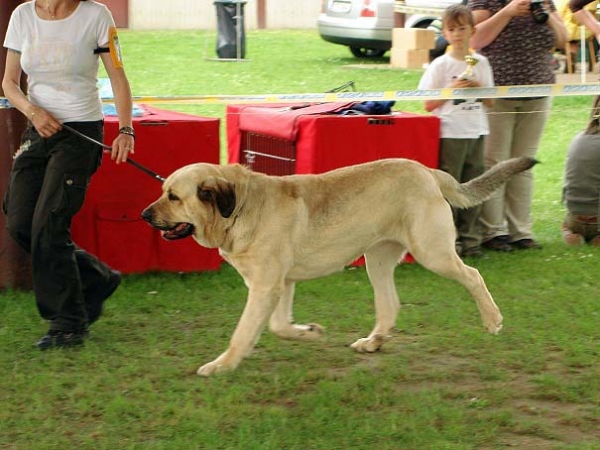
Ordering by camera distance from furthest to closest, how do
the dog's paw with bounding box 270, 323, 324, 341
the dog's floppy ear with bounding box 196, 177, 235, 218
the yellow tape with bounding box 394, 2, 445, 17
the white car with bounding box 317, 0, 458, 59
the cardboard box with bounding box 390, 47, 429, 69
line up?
the white car with bounding box 317, 0, 458, 59
the yellow tape with bounding box 394, 2, 445, 17
the cardboard box with bounding box 390, 47, 429, 69
the dog's paw with bounding box 270, 323, 324, 341
the dog's floppy ear with bounding box 196, 177, 235, 218

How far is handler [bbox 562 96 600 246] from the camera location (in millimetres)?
8242

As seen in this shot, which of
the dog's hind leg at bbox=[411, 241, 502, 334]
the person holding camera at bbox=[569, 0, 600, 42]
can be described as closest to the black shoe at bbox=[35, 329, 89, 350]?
the dog's hind leg at bbox=[411, 241, 502, 334]

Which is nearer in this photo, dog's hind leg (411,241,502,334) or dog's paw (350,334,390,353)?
dog's hind leg (411,241,502,334)

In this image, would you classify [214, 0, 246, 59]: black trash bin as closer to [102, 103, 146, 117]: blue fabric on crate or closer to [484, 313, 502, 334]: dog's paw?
[102, 103, 146, 117]: blue fabric on crate

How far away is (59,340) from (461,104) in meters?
3.46

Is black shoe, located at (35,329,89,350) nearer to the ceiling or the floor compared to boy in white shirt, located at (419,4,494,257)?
nearer to the floor

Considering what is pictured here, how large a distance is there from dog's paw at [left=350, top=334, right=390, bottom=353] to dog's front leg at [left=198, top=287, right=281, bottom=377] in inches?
28.2

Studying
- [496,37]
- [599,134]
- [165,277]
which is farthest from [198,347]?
[599,134]

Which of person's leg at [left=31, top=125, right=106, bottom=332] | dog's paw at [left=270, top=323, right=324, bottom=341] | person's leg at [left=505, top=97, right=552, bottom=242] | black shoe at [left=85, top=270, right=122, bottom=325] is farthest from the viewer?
person's leg at [left=505, top=97, right=552, bottom=242]

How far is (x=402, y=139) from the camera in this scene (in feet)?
24.5

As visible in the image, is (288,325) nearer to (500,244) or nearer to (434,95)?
(434,95)

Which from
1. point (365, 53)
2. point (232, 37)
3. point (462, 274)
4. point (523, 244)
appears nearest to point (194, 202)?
point (462, 274)

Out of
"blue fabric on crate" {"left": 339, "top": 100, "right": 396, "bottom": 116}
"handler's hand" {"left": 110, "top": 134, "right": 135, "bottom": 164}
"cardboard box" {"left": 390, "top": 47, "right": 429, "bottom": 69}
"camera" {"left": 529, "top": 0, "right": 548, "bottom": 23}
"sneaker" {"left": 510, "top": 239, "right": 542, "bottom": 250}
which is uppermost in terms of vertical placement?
"camera" {"left": 529, "top": 0, "right": 548, "bottom": 23}

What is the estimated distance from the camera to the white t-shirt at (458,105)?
7.54 m
